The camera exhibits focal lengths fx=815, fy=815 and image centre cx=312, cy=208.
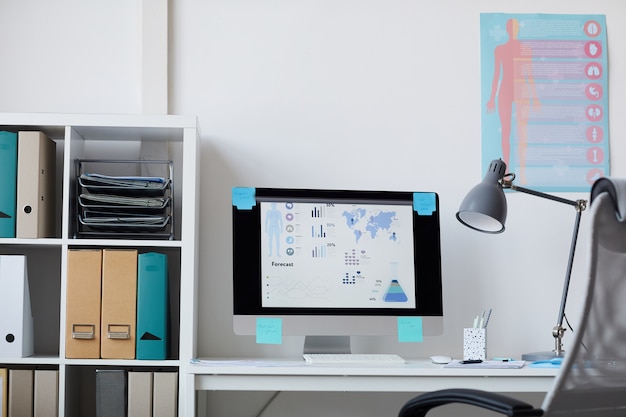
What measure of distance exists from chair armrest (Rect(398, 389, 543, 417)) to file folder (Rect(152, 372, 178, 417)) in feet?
3.25

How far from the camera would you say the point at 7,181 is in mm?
2555

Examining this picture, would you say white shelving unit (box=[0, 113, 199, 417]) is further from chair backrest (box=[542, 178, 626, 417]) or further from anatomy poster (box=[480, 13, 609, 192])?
chair backrest (box=[542, 178, 626, 417])

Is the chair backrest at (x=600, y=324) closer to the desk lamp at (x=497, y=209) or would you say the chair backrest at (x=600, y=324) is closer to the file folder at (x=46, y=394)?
the desk lamp at (x=497, y=209)

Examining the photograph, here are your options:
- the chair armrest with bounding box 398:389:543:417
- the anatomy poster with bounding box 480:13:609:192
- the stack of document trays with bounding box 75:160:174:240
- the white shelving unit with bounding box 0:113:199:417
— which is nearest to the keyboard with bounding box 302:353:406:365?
the white shelving unit with bounding box 0:113:199:417

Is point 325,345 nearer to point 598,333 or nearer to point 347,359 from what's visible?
point 347,359

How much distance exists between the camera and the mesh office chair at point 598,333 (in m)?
1.40

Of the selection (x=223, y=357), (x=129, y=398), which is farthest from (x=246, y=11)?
(x=129, y=398)

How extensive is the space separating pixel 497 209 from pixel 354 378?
28.3 inches

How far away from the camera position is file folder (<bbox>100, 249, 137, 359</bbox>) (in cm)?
251

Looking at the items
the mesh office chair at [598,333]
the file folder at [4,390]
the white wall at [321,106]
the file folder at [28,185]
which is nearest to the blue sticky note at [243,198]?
the white wall at [321,106]

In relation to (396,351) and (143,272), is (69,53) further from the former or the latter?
(396,351)

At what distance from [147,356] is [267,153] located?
856 millimetres

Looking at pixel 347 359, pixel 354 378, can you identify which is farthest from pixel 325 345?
pixel 354 378

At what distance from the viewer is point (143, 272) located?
2.53 metres
